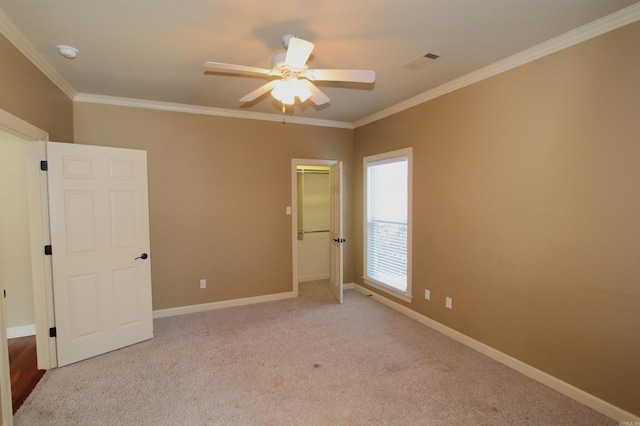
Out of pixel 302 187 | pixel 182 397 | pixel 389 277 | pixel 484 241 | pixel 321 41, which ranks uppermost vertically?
pixel 321 41

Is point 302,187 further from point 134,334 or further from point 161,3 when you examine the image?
point 161,3

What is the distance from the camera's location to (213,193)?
4324mm

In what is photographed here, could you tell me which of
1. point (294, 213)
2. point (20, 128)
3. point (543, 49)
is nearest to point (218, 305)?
point (294, 213)

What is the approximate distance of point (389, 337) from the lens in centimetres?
347

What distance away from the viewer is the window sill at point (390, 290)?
161 inches

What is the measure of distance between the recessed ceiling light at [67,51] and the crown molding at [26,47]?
182 mm

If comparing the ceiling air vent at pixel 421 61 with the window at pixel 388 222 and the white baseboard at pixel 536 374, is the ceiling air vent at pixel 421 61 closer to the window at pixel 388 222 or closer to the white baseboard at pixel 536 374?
the window at pixel 388 222

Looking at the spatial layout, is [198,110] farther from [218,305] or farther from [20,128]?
[218,305]

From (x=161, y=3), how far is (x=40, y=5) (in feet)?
2.58

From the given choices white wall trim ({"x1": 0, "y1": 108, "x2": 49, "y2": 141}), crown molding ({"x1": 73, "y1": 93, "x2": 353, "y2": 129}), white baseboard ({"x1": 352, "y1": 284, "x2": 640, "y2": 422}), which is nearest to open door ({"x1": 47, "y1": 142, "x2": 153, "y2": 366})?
white wall trim ({"x1": 0, "y1": 108, "x2": 49, "y2": 141})

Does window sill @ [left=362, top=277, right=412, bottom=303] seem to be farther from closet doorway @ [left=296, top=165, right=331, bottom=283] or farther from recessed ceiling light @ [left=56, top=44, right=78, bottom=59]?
recessed ceiling light @ [left=56, top=44, right=78, bottom=59]

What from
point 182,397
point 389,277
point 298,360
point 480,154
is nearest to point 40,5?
point 182,397

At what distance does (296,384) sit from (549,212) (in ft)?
8.41

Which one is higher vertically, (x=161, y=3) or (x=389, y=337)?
(x=161, y=3)
